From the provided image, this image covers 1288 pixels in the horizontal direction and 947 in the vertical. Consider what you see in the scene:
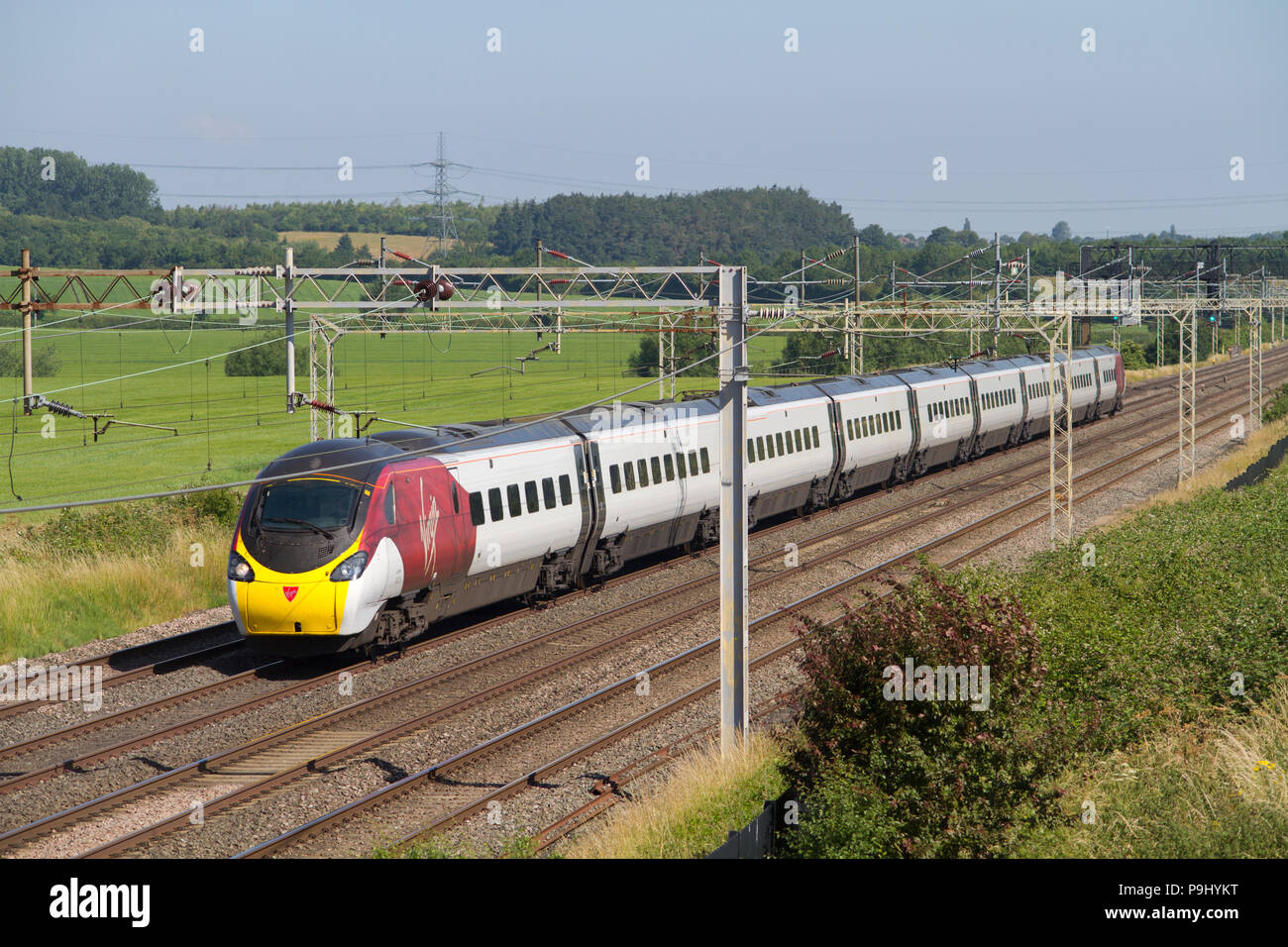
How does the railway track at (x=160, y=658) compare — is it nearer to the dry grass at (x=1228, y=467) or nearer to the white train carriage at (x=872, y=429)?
the white train carriage at (x=872, y=429)

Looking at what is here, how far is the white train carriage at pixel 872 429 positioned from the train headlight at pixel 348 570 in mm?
18590

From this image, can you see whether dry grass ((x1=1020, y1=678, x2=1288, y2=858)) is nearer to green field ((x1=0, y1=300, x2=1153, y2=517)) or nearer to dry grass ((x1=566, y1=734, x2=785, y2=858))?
dry grass ((x1=566, y1=734, x2=785, y2=858))

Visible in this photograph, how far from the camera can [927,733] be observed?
1148cm

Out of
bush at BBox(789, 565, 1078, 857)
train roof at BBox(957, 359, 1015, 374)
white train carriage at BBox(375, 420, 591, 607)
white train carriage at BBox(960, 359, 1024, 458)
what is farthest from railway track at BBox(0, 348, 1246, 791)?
train roof at BBox(957, 359, 1015, 374)

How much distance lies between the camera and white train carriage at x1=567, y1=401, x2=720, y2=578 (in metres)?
24.1

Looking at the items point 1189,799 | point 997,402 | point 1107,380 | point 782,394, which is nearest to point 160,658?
point 1189,799

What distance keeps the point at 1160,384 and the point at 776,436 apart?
55831mm

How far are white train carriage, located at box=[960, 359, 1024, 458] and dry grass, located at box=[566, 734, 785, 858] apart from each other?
3105 centimetres

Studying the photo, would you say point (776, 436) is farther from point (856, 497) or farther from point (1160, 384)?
point (1160, 384)

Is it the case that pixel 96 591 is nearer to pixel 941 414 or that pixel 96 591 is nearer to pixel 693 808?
pixel 693 808

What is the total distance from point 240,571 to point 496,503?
452 cm

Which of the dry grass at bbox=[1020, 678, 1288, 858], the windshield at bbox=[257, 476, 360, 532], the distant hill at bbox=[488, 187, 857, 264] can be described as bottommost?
the dry grass at bbox=[1020, 678, 1288, 858]

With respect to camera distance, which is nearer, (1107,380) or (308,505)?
(308,505)

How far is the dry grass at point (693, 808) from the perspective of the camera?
11531 millimetres
